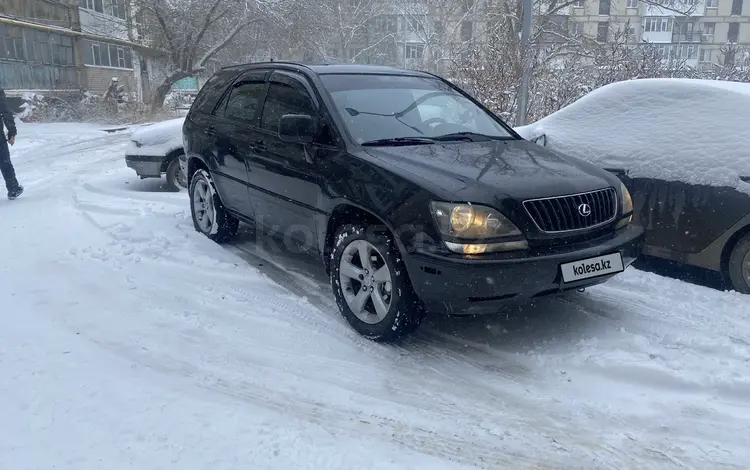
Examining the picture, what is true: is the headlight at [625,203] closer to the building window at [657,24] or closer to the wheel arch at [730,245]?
the wheel arch at [730,245]

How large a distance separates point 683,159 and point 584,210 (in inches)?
70.7

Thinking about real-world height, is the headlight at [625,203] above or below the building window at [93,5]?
below

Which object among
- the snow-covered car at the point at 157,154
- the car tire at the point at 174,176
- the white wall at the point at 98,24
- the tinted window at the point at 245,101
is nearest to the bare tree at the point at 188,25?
the white wall at the point at 98,24

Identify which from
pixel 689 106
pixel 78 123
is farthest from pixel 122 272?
pixel 78 123

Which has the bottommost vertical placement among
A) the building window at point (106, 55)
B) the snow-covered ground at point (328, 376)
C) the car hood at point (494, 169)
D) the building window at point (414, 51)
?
the snow-covered ground at point (328, 376)

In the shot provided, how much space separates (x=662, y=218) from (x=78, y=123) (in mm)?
21774

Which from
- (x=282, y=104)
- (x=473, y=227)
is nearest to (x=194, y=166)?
(x=282, y=104)

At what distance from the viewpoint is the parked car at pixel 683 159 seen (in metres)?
4.50

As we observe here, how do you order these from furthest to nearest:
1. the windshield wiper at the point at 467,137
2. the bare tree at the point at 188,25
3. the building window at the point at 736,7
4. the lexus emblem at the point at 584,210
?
the building window at the point at 736,7 → the bare tree at the point at 188,25 → the windshield wiper at the point at 467,137 → the lexus emblem at the point at 584,210

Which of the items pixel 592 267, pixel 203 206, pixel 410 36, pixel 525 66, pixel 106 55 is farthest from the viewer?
pixel 410 36

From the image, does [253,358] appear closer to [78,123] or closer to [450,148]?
[450,148]

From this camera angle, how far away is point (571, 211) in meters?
3.52

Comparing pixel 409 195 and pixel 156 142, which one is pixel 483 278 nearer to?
pixel 409 195

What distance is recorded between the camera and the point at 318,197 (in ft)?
13.8
